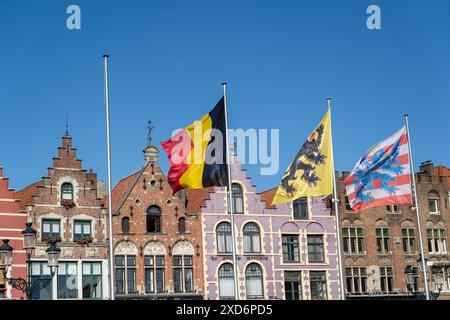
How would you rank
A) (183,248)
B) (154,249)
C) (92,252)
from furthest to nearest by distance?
(183,248) → (154,249) → (92,252)

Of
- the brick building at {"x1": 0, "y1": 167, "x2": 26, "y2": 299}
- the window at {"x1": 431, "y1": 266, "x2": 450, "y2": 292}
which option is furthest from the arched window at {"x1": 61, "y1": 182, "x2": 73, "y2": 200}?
the window at {"x1": 431, "y1": 266, "x2": 450, "y2": 292}

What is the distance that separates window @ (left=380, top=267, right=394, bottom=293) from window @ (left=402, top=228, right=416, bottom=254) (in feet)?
6.85

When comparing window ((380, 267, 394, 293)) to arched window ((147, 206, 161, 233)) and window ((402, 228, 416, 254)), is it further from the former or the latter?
arched window ((147, 206, 161, 233))

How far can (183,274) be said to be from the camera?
43.9 meters

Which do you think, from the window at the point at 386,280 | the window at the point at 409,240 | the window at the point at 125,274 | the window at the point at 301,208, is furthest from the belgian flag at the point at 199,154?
the window at the point at 409,240

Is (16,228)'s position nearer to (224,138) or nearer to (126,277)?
(126,277)

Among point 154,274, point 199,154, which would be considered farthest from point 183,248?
point 199,154

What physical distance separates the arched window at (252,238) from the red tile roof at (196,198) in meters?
3.09

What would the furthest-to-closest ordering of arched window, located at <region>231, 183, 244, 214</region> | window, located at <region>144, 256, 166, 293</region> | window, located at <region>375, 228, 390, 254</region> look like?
window, located at <region>375, 228, 390, 254</region>, arched window, located at <region>231, 183, 244, 214</region>, window, located at <region>144, 256, 166, 293</region>

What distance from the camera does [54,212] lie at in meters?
41.3

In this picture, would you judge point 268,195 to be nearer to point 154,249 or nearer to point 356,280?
point 356,280

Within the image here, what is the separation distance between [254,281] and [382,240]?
9716 millimetres

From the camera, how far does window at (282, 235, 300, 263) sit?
46.7 metres

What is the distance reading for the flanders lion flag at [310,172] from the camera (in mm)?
27500
